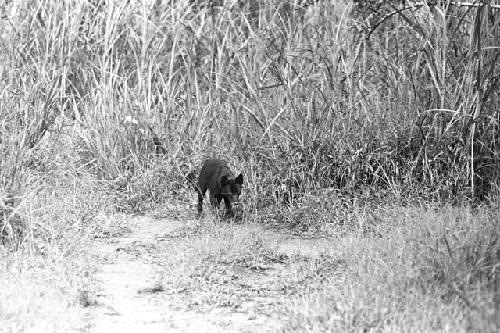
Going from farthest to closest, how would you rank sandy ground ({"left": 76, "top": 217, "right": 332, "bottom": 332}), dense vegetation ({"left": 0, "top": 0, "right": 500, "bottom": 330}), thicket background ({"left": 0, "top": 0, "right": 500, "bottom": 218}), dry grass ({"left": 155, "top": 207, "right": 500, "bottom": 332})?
thicket background ({"left": 0, "top": 0, "right": 500, "bottom": 218})
dense vegetation ({"left": 0, "top": 0, "right": 500, "bottom": 330})
sandy ground ({"left": 76, "top": 217, "right": 332, "bottom": 332})
dry grass ({"left": 155, "top": 207, "right": 500, "bottom": 332})

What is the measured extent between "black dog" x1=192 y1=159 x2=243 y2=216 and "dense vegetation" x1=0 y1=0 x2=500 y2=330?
33 centimetres

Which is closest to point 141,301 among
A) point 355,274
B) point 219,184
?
point 355,274

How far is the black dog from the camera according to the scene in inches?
286

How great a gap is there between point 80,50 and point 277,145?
2874mm

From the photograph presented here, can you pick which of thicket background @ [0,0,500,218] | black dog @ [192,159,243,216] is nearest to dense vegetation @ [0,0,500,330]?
thicket background @ [0,0,500,218]

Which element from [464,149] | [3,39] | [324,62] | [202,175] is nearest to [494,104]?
[464,149]

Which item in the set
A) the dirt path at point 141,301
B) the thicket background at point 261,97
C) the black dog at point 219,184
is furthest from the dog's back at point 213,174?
the dirt path at point 141,301

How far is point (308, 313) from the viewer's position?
15.6 feet

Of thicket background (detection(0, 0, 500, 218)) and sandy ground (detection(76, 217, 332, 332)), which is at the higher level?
thicket background (detection(0, 0, 500, 218))

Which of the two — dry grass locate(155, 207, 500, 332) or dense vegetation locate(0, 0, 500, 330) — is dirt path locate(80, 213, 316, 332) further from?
dense vegetation locate(0, 0, 500, 330)

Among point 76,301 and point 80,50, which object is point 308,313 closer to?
point 76,301

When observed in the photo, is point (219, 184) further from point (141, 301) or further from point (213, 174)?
point (141, 301)

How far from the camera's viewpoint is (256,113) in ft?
26.7

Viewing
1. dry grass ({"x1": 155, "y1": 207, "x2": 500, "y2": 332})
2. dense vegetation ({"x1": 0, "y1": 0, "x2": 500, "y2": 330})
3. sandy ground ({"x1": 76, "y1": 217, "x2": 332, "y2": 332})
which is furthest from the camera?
dense vegetation ({"x1": 0, "y1": 0, "x2": 500, "y2": 330})
